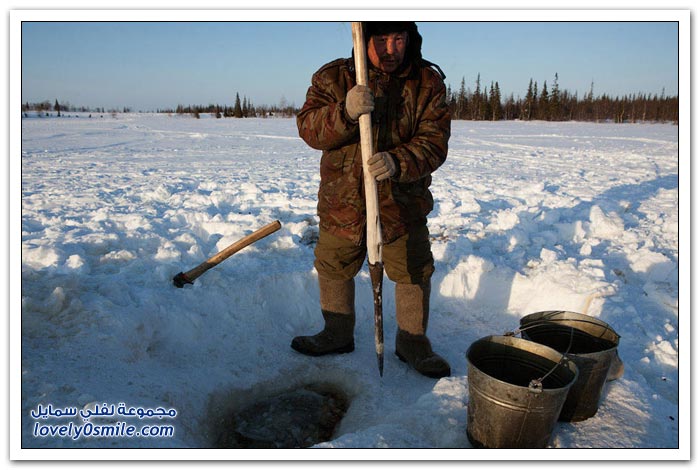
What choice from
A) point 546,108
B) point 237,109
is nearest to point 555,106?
point 546,108

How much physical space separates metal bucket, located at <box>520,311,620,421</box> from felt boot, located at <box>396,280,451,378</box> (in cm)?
72

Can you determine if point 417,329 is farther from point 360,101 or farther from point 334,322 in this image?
point 360,101

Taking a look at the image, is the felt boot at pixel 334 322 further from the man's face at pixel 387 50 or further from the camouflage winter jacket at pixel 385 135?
the man's face at pixel 387 50

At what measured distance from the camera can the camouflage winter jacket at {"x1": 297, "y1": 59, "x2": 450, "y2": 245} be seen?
2.77 meters

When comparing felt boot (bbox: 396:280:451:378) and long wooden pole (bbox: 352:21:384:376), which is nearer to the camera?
long wooden pole (bbox: 352:21:384:376)

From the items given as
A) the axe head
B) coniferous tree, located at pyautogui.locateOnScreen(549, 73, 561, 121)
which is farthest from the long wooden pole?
coniferous tree, located at pyautogui.locateOnScreen(549, 73, 561, 121)

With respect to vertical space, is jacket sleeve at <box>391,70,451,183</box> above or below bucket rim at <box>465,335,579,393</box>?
above

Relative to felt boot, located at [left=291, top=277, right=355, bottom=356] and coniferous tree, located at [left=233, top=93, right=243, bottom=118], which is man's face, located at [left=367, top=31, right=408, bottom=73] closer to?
felt boot, located at [left=291, top=277, right=355, bottom=356]

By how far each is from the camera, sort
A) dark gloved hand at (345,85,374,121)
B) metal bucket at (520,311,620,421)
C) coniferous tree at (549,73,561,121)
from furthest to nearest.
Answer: coniferous tree at (549,73,561,121), dark gloved hand at (345,85,374,121), metal bucket at (520,311,620,421)

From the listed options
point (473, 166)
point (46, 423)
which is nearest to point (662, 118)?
point (473, 166)

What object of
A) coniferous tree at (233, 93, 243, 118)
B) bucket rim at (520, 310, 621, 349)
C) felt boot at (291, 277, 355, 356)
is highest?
coniferous tree at (233, 93, 243, 118)

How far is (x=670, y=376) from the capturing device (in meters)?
3.30

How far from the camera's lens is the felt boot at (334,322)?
3.51m
